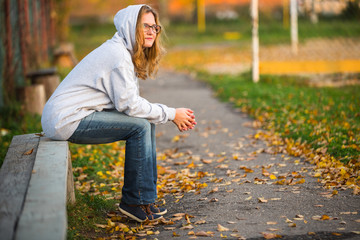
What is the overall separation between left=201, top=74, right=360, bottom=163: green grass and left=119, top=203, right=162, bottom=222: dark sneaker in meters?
2.32

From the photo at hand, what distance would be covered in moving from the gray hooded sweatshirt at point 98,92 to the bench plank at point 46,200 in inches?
9.7

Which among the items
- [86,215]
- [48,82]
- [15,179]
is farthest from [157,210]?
[48,82]

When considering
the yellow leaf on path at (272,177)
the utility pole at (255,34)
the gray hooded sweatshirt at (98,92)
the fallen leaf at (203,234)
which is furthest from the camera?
the utility pole at (255,34)

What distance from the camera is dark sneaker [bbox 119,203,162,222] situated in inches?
169

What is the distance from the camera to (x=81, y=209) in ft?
14.8

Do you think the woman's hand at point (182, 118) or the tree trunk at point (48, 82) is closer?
the woman's hand at point (182, 118)

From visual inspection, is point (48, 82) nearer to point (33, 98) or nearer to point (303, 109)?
point (33, 98)

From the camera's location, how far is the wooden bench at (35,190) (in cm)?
275

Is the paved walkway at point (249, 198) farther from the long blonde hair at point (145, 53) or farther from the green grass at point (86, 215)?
the long blonde hair at point (145, 53)

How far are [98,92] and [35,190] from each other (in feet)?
3.73

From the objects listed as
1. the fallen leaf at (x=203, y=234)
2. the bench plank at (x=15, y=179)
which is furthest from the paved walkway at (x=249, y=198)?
the bench plank at (x=15, y=179)

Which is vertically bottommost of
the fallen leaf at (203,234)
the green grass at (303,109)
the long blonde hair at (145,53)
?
the fallen leaf at (203,234)

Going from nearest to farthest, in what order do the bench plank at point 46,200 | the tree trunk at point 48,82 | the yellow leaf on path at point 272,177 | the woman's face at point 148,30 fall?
the bench plank at point 46,200, the woman's face at point 148,30, the yellow leaf on path at point 272,177, the tree trunk at point 48,82

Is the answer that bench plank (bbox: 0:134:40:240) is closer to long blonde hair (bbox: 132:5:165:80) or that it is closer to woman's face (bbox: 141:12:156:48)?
long blonde hair (bbox: 132:5:165:80)
